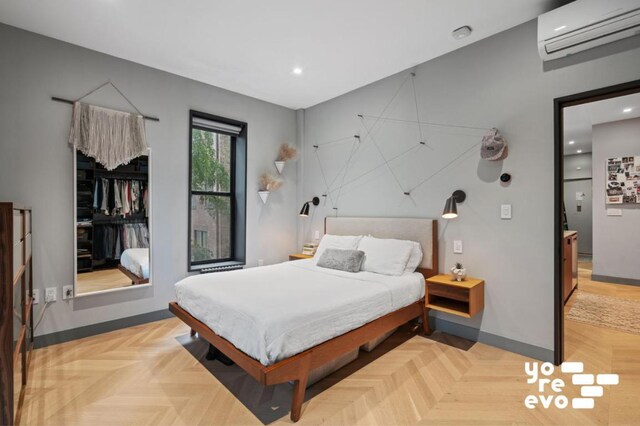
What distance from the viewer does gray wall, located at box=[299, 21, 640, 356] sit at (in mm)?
2549

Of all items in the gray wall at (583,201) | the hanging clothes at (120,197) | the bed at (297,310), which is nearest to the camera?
the bed at (297,310)

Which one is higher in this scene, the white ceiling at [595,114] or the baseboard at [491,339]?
the white ceiling at [595,114]

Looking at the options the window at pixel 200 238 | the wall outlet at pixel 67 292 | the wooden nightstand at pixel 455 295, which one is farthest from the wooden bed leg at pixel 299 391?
the window at pixel 200 238

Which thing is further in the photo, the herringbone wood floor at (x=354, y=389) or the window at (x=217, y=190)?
the window at (x=217, y=190)

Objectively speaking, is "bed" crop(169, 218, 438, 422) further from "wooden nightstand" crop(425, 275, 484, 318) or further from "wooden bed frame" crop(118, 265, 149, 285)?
"wooden bed frame" crop(118, 265, 149, 285)

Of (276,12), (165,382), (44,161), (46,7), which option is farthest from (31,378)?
(276,12)

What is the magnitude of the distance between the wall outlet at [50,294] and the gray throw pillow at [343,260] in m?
2.49

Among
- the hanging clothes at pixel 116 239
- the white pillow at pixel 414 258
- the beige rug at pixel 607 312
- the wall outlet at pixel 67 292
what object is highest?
the hanging clothes at pixel 116 239

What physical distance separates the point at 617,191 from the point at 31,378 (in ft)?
24.8

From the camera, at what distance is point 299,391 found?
6.16 feet

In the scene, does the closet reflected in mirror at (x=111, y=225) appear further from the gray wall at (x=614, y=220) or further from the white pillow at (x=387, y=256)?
the gray wall at (x=614, y=220)

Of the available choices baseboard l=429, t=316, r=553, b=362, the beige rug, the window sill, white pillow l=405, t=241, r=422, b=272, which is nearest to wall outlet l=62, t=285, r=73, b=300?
the window sill

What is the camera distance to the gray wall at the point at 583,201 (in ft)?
25.1

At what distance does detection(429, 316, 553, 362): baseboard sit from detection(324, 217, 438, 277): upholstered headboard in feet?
1.74
